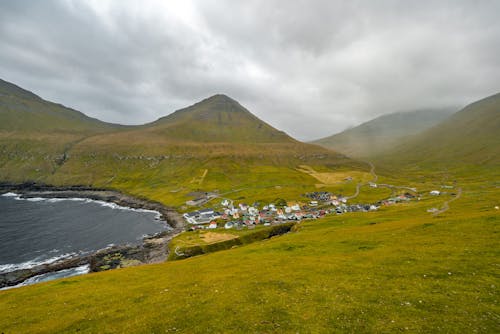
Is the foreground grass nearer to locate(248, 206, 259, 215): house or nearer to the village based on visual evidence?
the village

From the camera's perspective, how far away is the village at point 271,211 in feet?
425

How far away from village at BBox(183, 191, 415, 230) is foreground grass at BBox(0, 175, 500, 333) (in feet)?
300

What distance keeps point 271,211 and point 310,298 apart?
13071 cm

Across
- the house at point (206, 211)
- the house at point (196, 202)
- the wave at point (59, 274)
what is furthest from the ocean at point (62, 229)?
the house at point (206, 211)

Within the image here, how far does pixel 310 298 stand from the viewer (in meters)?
21.6

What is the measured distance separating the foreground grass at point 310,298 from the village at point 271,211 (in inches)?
3601

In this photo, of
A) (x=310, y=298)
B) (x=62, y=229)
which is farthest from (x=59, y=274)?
(x=310, y=298)

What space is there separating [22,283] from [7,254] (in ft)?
111

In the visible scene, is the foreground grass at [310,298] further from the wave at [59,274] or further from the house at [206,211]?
the house at [206,211]

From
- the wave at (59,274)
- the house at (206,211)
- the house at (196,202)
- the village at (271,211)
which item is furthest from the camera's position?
the house at (196,202)

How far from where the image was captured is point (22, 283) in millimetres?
75688

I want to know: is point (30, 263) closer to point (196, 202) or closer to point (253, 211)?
point (196, 202)

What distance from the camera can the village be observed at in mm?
129500

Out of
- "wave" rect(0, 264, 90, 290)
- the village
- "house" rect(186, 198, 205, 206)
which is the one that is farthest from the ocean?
the village
